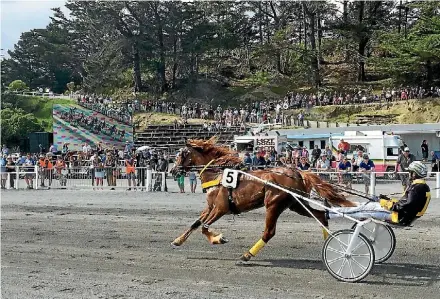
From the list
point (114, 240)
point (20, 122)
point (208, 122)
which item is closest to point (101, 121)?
point (208, 122)

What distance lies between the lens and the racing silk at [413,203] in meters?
7.34

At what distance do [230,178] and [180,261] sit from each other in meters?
1.49

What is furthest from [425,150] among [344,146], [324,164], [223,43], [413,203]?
[223,43]

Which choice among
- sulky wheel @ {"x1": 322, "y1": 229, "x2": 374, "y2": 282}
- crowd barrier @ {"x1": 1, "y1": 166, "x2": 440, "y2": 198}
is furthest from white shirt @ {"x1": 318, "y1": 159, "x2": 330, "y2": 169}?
sulky wheel @ {"x1": 322, "y1": 229, "x2": 374, "y2": 282}

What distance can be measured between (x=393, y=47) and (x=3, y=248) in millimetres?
37338

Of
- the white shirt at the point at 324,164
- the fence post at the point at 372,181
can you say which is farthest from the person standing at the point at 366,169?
the white shirt at the point at 324,164

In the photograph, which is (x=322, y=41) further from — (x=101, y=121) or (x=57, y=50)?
(x=57, y=50)

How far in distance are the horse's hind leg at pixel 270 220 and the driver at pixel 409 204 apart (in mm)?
1279

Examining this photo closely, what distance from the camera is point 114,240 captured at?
1079cm

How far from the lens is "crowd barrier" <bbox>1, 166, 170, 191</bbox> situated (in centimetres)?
2056

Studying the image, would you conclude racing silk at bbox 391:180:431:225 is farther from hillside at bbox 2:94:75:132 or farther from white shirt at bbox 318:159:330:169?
hillside at bbox 2:94:75:132

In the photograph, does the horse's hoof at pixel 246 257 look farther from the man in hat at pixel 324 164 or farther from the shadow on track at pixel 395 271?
the man in hat at pixel 324 164

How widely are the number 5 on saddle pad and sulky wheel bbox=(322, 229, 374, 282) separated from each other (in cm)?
186

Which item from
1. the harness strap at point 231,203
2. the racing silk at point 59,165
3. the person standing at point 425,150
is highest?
the person standing at point 425,150
